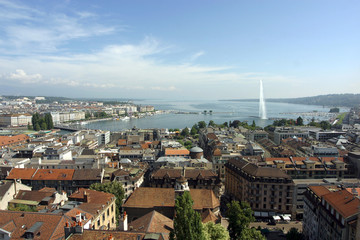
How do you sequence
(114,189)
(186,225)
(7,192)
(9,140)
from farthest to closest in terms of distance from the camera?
(9,140)
(114,189)
(7,192)
(186,225)

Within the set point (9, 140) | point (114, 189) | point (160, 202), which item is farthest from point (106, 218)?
point (9, 140)

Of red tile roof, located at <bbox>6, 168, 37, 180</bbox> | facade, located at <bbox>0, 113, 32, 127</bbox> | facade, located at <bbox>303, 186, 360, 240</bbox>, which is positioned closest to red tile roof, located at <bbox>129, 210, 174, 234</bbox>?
facade, located at <bbox>303, 186, 360, 240</bbox>

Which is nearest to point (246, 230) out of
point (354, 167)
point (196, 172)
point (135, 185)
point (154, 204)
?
point (154, 204)

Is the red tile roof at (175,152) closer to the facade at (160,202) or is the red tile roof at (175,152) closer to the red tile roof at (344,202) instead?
the facade at (160,202)

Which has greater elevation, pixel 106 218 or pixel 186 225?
pixel 186 225

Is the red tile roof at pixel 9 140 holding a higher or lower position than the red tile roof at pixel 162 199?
lower

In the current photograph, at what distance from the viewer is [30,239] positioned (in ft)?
50.6

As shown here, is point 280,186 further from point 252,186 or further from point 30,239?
point 30,239

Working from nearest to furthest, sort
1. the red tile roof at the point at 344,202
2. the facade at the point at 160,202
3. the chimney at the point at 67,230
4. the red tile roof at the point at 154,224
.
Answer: the chimney at the point at 67,230
the red tile roof at the point at 154,224
the red tile roof at the point at 344,202
the facade at the point at 160,202

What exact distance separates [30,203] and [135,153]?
98.6ft

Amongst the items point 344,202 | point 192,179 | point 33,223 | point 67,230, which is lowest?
point 192,179

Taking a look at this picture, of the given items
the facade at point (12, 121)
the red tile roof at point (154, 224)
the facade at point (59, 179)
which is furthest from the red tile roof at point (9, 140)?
the facade at point (12, 121)

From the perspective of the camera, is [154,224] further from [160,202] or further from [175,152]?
[175,152]

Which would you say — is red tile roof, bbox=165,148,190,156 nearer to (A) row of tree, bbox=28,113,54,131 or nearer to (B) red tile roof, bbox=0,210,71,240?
(B) red tile roof, bbox=0,210,71,240
